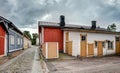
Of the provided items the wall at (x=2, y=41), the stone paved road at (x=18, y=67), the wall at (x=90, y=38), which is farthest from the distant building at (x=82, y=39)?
the stone paved road at (x=18, y=67)

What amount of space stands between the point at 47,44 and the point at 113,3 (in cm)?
850

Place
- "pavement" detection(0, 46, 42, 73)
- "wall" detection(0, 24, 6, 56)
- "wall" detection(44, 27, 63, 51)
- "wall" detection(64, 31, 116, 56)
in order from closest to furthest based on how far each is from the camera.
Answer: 1. "pavement" detection(0, 46, 42, 73)
2. "wall" detection(0, 24, 6, 56)
3. "wall" detection(64, 31, 116, 56)
4. "wall" detection(44, 27, 63, 51)

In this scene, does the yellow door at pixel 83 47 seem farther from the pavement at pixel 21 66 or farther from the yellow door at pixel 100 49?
the pavement at pixel 21 66

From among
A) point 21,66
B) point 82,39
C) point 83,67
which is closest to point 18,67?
point 21,66

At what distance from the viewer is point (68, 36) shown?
19.1 m

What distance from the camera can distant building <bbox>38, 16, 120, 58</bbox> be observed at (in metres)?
18.5

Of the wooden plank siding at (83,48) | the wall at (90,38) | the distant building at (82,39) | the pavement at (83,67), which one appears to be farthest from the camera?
the wooden plank siding at (83,48)

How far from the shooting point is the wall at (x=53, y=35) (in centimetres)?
2031

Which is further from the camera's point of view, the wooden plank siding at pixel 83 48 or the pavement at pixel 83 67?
the wooden plank siding at pixel 83 48

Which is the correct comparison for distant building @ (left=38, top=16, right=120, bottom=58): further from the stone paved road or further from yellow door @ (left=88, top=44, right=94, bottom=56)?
the stone paved road

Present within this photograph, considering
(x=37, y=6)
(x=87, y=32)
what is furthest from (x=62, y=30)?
(x=37, y=6)

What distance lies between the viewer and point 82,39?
1892cm

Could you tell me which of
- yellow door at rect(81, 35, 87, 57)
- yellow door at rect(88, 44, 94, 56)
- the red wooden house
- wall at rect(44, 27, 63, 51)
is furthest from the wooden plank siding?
the red wooden house

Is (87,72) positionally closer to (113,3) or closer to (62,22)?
(113,3)
